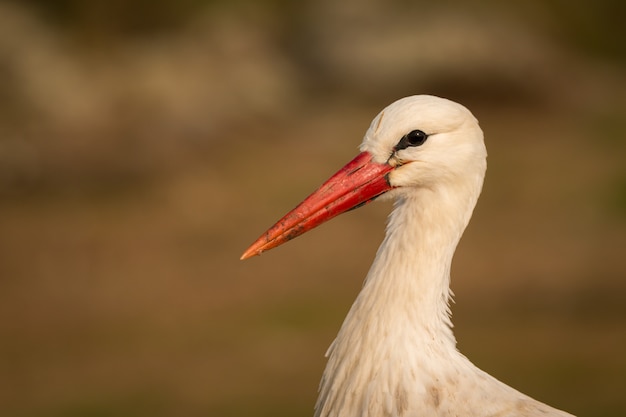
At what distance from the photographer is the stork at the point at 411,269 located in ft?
8.90

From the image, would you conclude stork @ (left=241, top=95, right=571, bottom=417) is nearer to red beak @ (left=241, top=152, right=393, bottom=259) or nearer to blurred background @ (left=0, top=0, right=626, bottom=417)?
red beak @ (left=241, top=152, right=393, bottom=259)

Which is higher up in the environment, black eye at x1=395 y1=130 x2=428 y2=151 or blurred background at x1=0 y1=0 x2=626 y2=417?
blurred background at x1=0 y1=0 x2=626 y2=417

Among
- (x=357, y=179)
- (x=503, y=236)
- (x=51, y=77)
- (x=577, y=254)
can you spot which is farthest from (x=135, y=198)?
(x=357, y=179)

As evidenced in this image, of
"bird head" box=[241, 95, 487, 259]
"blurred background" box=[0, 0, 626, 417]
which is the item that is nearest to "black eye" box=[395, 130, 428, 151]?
"bird head" box=[241, 95, 487, 259]

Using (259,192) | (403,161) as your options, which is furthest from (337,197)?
Answer: (259,192)

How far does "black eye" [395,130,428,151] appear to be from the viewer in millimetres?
2752

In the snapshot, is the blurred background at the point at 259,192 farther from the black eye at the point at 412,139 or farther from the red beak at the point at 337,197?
the black eye at the point at 412,139

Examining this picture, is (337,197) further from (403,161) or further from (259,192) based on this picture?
(259,192)

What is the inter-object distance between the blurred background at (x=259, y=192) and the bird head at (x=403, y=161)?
12.0 feet

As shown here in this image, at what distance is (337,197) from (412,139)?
270 mm

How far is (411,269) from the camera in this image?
2789 millimetres

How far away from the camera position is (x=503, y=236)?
27.2ft

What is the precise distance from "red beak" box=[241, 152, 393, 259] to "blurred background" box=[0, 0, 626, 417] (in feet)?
11.9

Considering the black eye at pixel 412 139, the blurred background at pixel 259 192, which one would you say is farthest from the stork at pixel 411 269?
the blurred background at pixel 259 192
